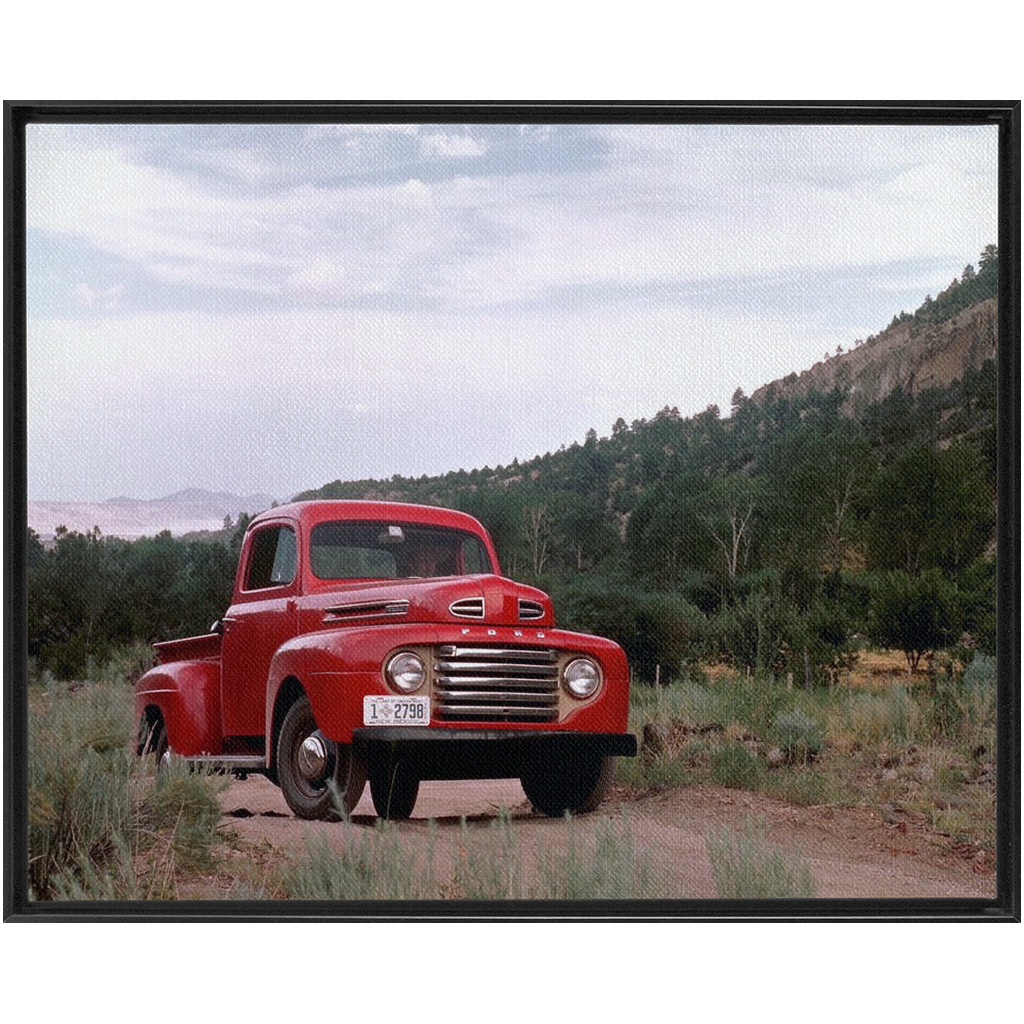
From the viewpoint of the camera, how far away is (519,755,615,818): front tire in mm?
7914

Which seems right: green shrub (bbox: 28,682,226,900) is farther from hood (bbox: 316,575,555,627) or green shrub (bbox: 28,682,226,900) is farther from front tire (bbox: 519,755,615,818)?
front tire (bbox: 519,755,615,818)

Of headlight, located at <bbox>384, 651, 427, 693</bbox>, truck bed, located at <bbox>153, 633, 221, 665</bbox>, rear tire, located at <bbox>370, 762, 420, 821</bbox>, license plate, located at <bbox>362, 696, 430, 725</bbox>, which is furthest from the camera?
truck bed, located at <bbox>153, 633, 221, 665</bbox>

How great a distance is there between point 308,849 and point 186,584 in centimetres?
161

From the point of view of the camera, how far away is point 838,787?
8.13m

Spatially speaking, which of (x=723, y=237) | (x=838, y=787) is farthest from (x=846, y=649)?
(x=723, y=237)

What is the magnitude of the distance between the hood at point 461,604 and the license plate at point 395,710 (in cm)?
49

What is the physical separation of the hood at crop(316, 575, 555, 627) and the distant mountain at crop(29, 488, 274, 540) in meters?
0.89

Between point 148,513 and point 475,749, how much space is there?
2163 mm

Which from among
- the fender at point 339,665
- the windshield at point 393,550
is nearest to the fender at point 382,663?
the fender at point 339,665

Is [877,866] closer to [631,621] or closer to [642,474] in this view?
[631,621]

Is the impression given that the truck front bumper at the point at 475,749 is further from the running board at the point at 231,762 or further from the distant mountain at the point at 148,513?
the distant mountain at the point at 148,513

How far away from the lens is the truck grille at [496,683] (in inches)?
314

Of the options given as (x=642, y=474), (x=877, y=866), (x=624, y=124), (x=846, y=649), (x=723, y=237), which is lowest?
(x=877, y=866)

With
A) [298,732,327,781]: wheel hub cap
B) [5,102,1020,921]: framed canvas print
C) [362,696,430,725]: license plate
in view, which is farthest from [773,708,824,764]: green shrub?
[298,732,327,781]: wheel hub cap
